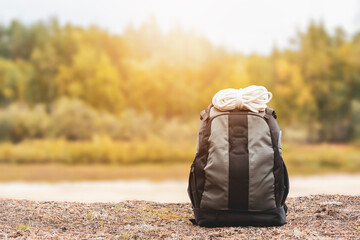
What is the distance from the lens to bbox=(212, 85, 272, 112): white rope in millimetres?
4055

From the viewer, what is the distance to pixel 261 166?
394 cm

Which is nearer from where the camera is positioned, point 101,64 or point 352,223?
point 352,223

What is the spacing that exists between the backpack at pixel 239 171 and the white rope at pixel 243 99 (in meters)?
0.06

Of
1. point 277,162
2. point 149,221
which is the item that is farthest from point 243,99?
point 149,221

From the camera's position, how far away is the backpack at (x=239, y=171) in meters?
3.92

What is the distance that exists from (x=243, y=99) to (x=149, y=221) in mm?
1611

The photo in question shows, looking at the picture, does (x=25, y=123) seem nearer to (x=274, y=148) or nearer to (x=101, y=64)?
(x=101, y=64)

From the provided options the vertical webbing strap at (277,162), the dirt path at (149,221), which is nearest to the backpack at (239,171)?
the vertical webbing strap at (277,162)

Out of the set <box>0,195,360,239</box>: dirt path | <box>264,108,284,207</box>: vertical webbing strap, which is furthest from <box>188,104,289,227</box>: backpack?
<box>0,195,360,239</box>: dirt path

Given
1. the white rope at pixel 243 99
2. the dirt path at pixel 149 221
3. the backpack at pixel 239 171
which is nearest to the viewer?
the dirt path at pixel 149 221

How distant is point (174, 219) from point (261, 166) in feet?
3.91

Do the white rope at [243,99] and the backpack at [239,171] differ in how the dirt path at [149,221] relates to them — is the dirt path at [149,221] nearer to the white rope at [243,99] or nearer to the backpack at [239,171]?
the backpack at [239,171]

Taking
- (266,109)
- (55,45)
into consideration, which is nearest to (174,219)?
(266,109)

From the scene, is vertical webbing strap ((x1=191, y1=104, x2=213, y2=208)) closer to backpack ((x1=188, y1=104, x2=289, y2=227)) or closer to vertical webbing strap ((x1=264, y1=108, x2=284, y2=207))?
backpack ((x1=188, y1=104, x2=289, y2=227))
